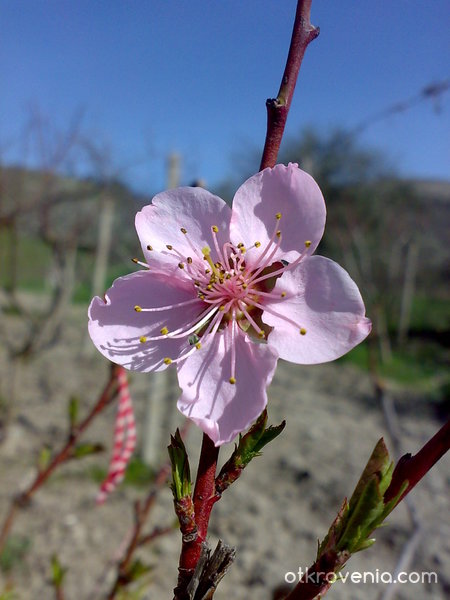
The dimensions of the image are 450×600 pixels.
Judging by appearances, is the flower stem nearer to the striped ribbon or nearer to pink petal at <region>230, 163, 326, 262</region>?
pink petal at <region>230, 163, 326, 262</region>

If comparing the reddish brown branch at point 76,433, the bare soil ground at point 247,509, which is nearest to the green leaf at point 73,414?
the reddish brown branch at point 76,433

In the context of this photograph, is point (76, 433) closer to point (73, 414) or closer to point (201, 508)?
point (73, 414)

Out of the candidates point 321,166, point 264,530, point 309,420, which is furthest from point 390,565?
point 321,166

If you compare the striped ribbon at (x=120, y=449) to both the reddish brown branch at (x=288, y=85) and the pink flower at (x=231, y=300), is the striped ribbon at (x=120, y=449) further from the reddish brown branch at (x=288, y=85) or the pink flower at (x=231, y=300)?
the reddish brown branch at (x=288, y=85)

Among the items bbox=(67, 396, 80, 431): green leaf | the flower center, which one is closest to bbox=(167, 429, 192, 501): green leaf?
the flower center

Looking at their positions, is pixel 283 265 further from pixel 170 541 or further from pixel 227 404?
pixel 170 541

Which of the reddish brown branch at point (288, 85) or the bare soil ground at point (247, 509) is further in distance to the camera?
the bare soil ground at point (247, 509)
